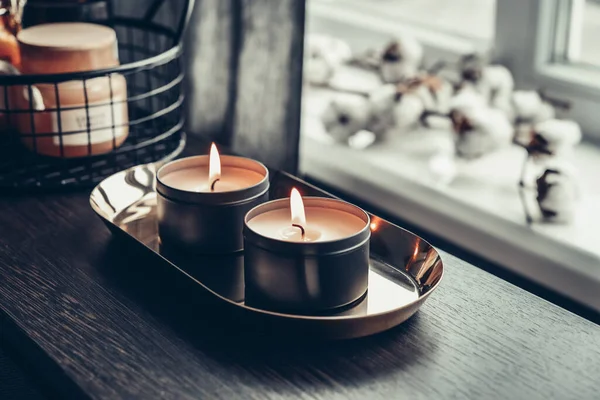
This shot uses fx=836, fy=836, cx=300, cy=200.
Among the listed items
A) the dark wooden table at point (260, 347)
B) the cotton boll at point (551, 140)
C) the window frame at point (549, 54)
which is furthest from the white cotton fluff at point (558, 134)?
the dark wooden table at point (260, 347)

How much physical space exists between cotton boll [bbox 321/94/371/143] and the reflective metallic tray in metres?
0.38

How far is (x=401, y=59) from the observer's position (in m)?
1.31

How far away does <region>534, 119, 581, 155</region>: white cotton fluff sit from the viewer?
100 cm

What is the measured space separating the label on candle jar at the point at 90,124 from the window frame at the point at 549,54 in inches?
23.8

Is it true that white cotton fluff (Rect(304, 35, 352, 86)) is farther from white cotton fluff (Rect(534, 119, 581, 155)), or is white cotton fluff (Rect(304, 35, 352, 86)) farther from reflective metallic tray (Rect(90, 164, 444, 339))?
reflective metallic tray (Rect(90, 164, 444, 339))

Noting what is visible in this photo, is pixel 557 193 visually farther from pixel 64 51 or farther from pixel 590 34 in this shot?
pixel 64 51

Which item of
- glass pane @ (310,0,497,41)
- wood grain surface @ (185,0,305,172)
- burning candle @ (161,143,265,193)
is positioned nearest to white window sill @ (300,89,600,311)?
wood grain surface @ (185,0,305,172)

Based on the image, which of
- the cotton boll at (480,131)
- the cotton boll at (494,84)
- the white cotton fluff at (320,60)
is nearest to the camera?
the cotton boll at (480,131)

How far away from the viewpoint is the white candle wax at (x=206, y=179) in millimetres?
717

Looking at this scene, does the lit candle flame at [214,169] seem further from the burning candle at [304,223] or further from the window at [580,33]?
the window at [580,33]

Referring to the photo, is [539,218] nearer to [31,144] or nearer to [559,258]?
[559,258]

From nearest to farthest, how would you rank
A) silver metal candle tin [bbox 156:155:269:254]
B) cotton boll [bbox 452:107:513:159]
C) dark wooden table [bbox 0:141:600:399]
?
dark wooden table [bbox 0:141:600:399] → silver metal candle tin [bbox 156:155:269:254] → cotton boll [bbox 452:107:513:159]

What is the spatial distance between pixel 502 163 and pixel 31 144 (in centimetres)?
63

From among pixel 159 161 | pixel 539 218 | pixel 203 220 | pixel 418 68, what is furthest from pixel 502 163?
pixel 203 220
